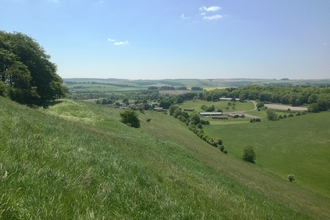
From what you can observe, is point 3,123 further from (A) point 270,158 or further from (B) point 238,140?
(B) point 238,140

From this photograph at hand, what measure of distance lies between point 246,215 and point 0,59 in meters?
36.9

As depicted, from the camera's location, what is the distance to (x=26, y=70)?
3111cm

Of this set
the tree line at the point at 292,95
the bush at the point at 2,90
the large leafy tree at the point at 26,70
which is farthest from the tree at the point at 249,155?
the tree line at the point at 292,95

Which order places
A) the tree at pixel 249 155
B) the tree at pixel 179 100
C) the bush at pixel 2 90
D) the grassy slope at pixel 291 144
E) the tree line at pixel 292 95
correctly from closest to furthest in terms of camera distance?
the bush at pixel 2 90 < the grassy slope at pixel 291 144 < the tree at pixel 249 155 < the tree line at pixel 292 95 < the tree at pixel 179 100

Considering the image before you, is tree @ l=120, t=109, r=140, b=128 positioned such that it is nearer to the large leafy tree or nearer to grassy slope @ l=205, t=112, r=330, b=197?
the large leafy tree

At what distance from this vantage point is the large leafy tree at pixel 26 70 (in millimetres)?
29908

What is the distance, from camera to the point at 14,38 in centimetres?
3434

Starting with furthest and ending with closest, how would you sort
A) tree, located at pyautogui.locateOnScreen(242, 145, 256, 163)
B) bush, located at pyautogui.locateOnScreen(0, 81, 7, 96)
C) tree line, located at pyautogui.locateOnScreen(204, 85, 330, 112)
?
tree line, located at pyautogui.locateOnScreen(204, 85, 330, 112)
tree, located at pyautogui.locateOnScreen(242, 145, 256, 163)
bush, located at pyautogui.locateOnScreen(0, 81, 7, 96)

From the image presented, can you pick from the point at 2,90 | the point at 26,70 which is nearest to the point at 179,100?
the point at 26,70

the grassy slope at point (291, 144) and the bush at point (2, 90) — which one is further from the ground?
the bush at point (2, 90)

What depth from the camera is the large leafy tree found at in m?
29.9

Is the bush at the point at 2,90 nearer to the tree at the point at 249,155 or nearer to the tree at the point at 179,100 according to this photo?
the tree at the point at 249,155

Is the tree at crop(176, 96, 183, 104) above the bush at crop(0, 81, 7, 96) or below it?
below

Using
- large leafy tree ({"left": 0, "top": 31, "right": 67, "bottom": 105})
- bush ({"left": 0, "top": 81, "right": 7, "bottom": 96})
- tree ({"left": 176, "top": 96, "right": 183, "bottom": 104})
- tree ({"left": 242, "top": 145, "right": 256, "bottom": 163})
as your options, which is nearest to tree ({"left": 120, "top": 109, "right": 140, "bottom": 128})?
large leafy tree ({"left": 0, "top": 31, "right": 67, "bottom": 105})
